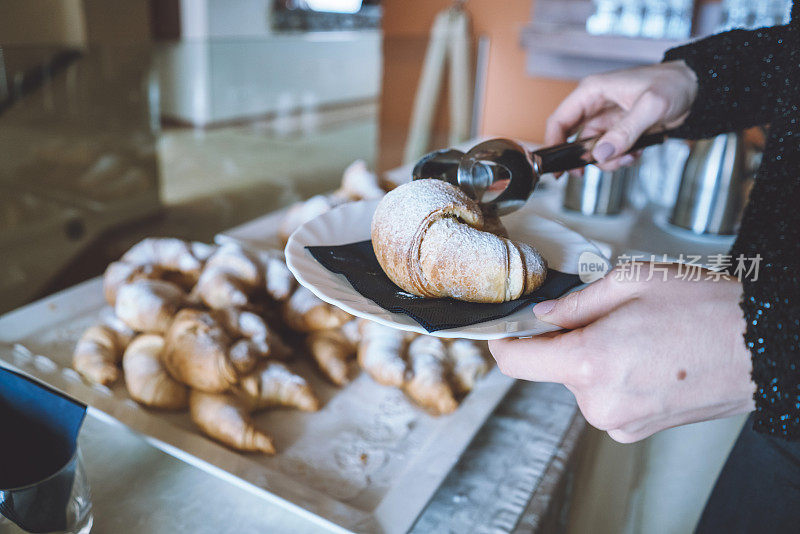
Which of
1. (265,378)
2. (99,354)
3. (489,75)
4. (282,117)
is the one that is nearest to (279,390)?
(265,378)

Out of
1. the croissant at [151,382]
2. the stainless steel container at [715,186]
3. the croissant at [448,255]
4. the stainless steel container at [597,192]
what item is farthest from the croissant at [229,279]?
the stainless steel container at [715,186]

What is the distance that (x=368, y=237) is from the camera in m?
0.66

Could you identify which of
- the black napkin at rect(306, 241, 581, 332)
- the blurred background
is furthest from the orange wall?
the black napkin at rect(306, 241, 581, 332)

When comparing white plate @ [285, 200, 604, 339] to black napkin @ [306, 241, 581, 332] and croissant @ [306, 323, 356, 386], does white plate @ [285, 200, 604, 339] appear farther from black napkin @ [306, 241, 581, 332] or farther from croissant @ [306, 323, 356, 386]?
croissant @ [306, 323, 356, 386]

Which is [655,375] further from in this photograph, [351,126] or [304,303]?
[351,126]

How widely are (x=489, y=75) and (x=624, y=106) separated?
6.87 ft

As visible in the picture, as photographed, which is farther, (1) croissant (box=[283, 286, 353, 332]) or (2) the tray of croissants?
(1) croissant (box=[283, 286, 353, 332])

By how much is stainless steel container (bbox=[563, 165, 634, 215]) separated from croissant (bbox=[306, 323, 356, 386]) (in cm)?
91

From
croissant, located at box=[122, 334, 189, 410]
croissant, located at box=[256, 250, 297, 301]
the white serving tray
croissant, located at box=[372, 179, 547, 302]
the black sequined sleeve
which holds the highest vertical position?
the black sequined sleeve

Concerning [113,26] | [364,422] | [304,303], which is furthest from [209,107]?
[364,422]

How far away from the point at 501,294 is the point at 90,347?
610 millimetres

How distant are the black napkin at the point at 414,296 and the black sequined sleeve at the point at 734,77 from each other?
0.46 meters

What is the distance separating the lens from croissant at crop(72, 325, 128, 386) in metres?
0.81

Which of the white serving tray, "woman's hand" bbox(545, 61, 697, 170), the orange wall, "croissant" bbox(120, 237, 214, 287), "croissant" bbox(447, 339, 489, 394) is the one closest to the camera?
the white serving tray
